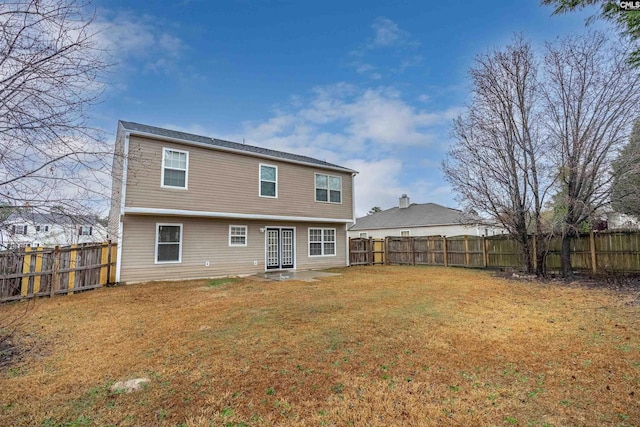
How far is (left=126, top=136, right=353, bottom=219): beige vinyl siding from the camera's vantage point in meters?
10.0

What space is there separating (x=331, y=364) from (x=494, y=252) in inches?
518

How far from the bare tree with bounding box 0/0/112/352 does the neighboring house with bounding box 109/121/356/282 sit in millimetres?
5891

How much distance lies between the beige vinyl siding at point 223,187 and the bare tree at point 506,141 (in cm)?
617

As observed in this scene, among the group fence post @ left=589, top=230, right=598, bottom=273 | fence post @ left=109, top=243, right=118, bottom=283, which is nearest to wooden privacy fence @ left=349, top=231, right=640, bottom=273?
fence post @ left=589, top=230, right=598, bottom=273

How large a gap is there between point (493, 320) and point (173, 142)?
1076cm

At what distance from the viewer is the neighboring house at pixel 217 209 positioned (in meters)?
10.1

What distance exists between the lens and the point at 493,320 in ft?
17.8

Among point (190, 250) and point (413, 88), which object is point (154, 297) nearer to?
point (190, 250)

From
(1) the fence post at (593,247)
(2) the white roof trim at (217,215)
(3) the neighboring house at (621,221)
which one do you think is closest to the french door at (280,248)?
(2) the white roof trim at (217,215)

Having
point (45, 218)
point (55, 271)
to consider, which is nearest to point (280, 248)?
point (55, 271)

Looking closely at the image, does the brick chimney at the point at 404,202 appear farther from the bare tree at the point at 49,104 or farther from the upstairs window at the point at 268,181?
the bare tree at the point at 49,104

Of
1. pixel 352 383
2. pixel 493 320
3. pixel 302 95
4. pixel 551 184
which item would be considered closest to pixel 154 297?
pixel 352 383

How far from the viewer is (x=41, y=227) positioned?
3119 millimetres

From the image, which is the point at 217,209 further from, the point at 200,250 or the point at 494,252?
the point at 494,252
